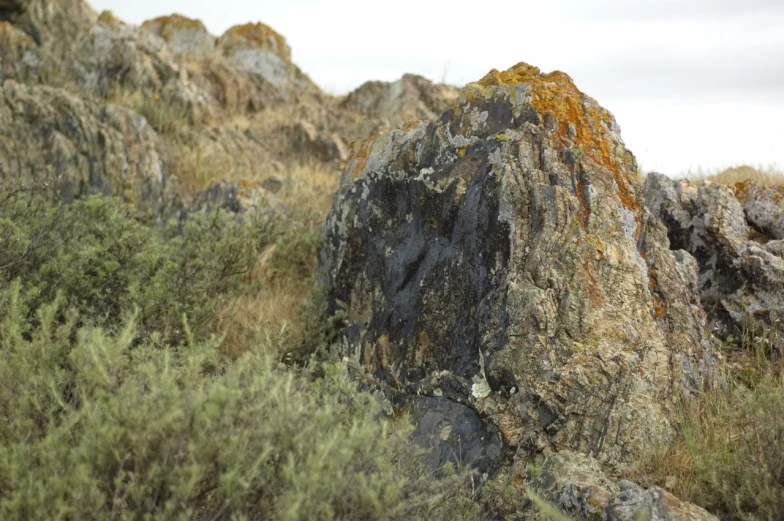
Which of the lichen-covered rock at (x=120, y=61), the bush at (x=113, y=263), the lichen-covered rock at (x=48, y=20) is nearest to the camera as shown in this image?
the bush at (x=113, y=263)

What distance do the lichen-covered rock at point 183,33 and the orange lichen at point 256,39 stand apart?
448 mm

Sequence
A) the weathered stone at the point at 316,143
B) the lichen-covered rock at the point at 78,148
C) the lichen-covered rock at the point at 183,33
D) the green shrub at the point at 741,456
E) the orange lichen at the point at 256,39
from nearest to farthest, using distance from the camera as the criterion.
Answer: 1. the green shrub at the point at 741,456
2. the lichen-covered rock at the point at 78,148
3. the weathered stone at the point at 316,143
4. the orange lichen at the point at 256,39
5. the lichen-covered rock at the point at 183,33

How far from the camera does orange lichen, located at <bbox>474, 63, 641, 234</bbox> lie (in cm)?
403

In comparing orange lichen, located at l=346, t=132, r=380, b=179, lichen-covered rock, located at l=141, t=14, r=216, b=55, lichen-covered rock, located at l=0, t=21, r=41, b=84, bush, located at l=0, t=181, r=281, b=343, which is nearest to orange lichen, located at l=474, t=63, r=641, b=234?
orange lichen, located at l=346, t=132, r=380, b=179

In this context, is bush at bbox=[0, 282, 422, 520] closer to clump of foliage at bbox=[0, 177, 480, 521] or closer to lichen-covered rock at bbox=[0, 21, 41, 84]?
clump of foliage at bbox=[0, 177, 480, 521]

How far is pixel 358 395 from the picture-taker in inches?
116

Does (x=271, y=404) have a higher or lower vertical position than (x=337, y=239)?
lower

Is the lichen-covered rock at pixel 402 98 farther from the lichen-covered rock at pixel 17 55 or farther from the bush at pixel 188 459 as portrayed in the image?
the bush at pixel 188 459

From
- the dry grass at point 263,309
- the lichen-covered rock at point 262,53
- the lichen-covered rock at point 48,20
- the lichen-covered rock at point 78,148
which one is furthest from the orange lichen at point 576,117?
the lichen-covered rock at point 262,53

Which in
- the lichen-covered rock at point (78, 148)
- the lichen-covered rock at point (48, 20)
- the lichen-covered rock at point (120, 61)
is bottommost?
the lichen-covered rock at point (78, 148)

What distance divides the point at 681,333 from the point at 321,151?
8.66 meters

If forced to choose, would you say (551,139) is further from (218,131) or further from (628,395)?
(218,131)

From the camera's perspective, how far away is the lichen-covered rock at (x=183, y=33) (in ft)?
56.0

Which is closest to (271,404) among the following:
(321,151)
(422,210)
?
(422,210)
